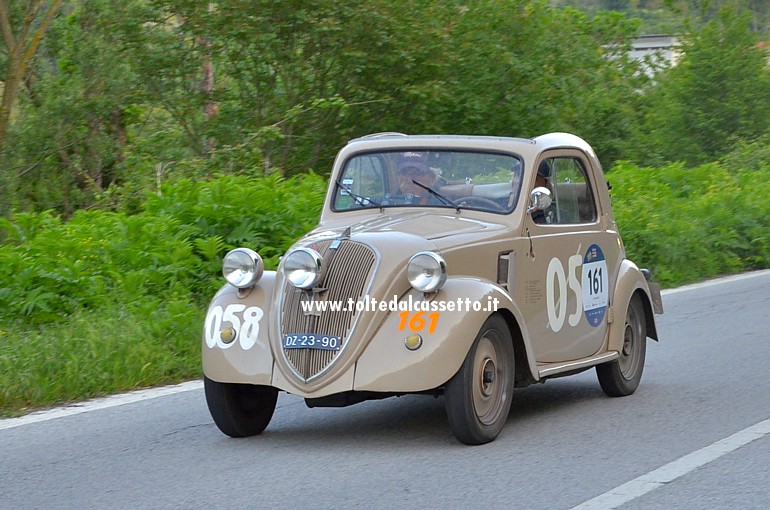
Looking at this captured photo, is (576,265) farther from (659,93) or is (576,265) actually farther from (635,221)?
(659,93)

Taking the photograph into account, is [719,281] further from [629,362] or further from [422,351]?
[422,351]

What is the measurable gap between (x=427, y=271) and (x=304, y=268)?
2.23ft

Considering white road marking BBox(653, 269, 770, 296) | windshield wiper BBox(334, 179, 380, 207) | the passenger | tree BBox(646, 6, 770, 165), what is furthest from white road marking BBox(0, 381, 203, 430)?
tree BBox(646, 6, 770, 165)

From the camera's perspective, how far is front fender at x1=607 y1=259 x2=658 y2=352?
805 centimetres

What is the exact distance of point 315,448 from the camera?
6.50m

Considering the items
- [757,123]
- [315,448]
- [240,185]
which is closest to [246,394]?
[315,448]

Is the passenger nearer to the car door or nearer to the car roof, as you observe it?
the car door

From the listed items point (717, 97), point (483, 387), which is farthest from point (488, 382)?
point (717, 97)

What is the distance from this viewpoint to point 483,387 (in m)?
6.49

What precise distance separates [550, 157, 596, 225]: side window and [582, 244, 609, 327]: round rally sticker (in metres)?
0.26

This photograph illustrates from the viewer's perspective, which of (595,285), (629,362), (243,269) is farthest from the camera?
(629,362)

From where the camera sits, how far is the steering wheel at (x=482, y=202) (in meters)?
7.30

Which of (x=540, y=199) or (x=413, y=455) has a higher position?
(x=540, y=199)

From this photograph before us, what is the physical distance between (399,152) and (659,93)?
36366 mm
